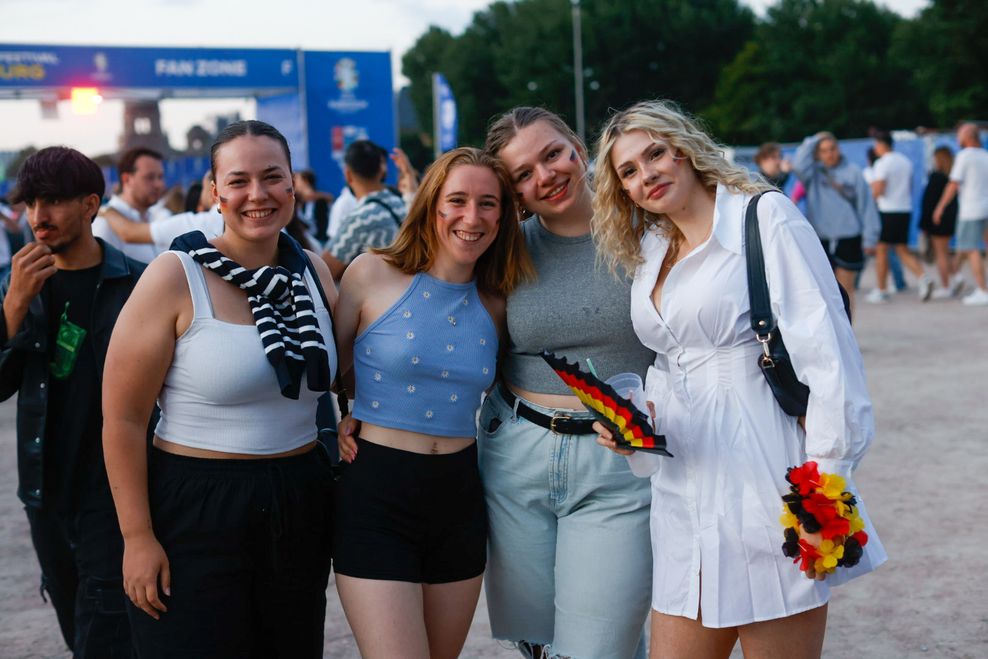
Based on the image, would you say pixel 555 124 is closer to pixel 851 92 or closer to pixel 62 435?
pixel 62 435

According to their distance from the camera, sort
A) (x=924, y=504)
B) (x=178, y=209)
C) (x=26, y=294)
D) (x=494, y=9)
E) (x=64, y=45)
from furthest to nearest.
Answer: (x=494, y=9) → (x=64, y=45) → (x=178, y=209) → (x=924, y=504) → (x=26, y=294)

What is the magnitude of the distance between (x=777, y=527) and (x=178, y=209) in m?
8.05

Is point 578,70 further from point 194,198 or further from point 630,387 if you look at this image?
point 630,387

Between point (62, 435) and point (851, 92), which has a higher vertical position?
point (851, 92)

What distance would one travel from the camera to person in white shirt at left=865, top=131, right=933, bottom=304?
45.2ft

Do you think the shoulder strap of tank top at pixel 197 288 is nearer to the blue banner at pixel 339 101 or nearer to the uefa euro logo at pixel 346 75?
the blue banner at pixel 339 101

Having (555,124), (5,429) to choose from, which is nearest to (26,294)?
(555,124)

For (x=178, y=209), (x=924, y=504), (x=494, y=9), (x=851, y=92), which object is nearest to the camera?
(x=924, y=504)

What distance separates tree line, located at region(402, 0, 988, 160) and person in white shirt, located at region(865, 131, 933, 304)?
29439 mm

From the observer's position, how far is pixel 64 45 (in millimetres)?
17969

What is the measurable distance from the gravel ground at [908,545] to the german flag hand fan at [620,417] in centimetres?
196

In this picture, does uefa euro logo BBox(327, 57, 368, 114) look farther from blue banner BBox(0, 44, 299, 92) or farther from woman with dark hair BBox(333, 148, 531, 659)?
woman with dark hair BBox(333, 148, 531, 659)

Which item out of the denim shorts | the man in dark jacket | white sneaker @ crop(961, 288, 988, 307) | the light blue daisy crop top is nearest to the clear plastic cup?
the light blue daisy crop top

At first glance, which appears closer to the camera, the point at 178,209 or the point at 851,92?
the point at 178,209
